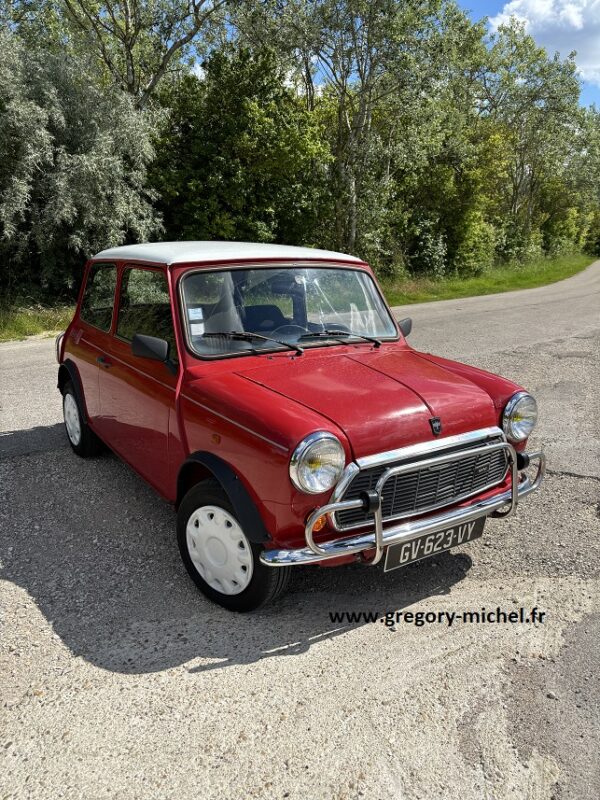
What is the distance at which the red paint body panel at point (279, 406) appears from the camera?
2.83 meters

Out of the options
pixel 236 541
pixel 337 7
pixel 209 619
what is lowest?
pixel 209 619

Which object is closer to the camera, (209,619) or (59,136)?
(209,619)

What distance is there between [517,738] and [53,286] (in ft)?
46.6

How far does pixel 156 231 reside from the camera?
597 inches

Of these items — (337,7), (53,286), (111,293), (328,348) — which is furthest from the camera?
(337,7)

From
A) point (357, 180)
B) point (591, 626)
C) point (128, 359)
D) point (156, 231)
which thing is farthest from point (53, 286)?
point (591, 626)

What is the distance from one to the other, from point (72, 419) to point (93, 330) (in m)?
0.91

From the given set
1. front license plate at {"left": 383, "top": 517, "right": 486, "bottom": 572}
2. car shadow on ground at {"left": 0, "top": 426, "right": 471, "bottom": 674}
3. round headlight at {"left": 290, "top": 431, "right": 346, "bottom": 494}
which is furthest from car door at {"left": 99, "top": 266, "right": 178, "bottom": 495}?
front license plate at {"left": 383, "top": 517, "right": 486, "bottom": 572}

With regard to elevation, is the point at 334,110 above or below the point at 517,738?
above

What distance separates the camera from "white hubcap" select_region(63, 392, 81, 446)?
203 inches

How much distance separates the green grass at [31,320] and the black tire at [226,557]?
9.59m

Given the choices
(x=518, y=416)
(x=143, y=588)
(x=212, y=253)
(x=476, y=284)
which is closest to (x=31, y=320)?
(x=212, y=253)

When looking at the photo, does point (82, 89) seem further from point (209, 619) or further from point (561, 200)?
point (561, 200)

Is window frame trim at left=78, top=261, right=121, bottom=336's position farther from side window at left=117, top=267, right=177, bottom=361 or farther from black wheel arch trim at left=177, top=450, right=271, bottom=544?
black wheel arch trim at left=177, top=450, right=271, bottom=544
